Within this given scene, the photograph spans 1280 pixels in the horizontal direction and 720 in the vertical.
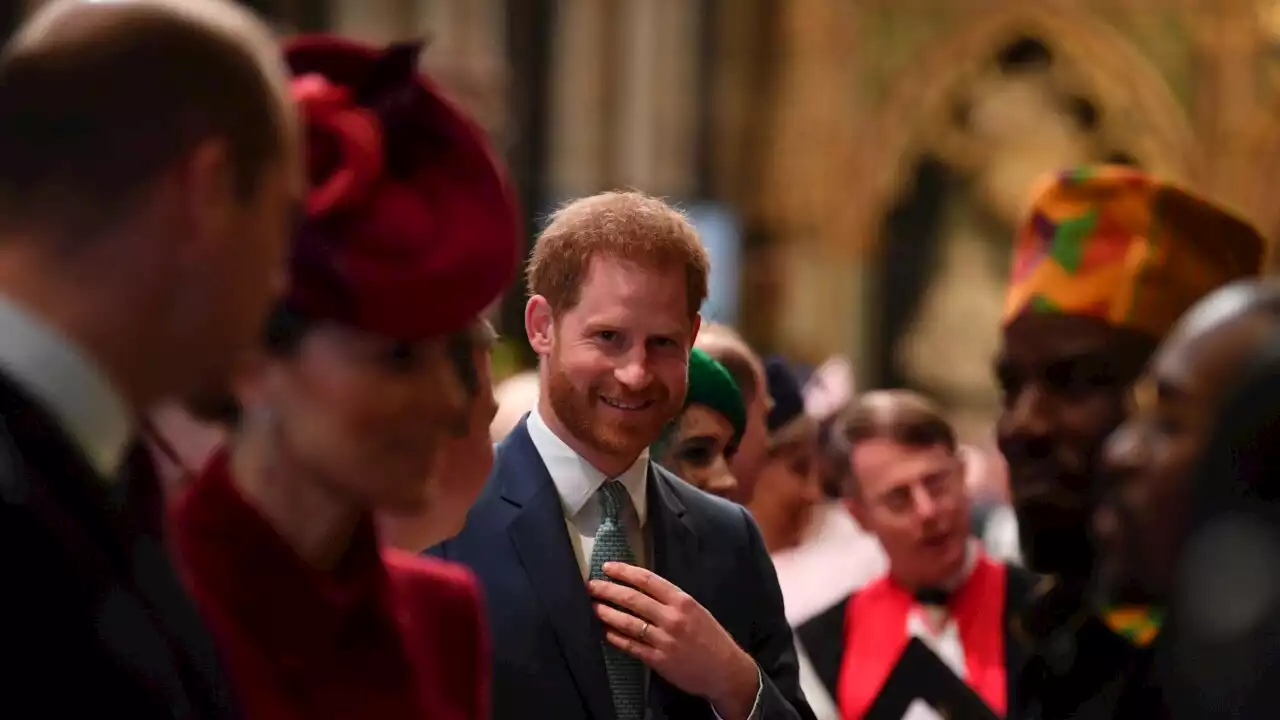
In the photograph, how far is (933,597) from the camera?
11.6 feet

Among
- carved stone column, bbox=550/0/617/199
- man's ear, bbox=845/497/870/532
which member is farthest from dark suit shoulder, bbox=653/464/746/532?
carved stone column, bbox=550/0/617/199

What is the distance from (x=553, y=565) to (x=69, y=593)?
103cm

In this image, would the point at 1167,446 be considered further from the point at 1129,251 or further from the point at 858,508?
the point at 858,508

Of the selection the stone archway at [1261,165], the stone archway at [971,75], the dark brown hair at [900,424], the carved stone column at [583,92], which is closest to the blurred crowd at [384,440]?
the dark brown hair at [900,424]

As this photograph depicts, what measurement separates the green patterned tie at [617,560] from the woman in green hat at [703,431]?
1.57 feet

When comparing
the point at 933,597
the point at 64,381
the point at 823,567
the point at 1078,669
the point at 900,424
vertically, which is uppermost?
the point at 64,381

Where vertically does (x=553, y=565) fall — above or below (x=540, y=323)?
below

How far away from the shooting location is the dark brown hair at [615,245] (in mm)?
2232

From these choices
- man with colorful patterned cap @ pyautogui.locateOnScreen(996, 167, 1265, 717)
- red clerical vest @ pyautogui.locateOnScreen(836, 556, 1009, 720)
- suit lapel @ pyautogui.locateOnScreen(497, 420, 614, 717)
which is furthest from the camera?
red clerical vest @ pyautogui.locateOnScreen(836, 556, 1009, 720)

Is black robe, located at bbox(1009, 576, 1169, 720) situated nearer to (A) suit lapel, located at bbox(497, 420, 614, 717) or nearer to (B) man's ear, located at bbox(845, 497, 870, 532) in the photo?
(A) suit lapel, located at bbox(497, 420, 614, 717)

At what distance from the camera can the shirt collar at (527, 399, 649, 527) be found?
7.34 feet

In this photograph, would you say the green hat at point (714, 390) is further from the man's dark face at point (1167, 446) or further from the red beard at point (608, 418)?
the man's dark face at point (1167, 446)

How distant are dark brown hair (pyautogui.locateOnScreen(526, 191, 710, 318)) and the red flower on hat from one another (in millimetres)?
707

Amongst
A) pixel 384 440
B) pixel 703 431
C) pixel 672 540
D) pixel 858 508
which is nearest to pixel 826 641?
pixel 858 508
